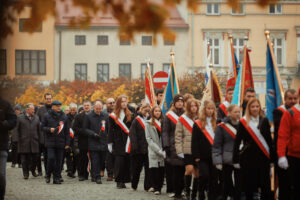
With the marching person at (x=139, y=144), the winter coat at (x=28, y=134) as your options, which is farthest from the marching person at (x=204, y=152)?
the winter coat at (x=28, y=134)

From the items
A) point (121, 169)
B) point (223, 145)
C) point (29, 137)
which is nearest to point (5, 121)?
point (223, 145)

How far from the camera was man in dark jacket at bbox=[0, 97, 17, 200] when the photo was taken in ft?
32.0

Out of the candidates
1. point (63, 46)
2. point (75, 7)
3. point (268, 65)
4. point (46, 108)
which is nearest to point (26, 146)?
point (46, 108)

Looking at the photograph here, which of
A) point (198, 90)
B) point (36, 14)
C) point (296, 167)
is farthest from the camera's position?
point (198, 90)

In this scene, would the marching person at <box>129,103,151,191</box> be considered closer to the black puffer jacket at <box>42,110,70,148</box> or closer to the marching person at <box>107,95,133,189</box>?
the marching person at <box>107,95,133,189</box>

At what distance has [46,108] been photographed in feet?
59.2

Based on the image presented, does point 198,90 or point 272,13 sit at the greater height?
point 272,13

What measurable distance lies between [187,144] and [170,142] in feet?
2.49

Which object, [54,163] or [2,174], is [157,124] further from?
[2,174]

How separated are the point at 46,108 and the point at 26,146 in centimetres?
116

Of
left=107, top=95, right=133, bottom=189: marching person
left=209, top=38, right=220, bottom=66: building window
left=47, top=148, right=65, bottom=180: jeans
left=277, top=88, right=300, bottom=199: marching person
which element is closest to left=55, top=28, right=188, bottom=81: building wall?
left=209, top=38, right=220, bottom=66: building window

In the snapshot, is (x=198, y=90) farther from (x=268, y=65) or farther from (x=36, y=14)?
(x=36, y=14)

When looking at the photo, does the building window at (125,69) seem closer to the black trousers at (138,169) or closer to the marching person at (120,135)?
the marching person at (120,135)

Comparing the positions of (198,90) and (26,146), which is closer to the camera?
(26,146)
